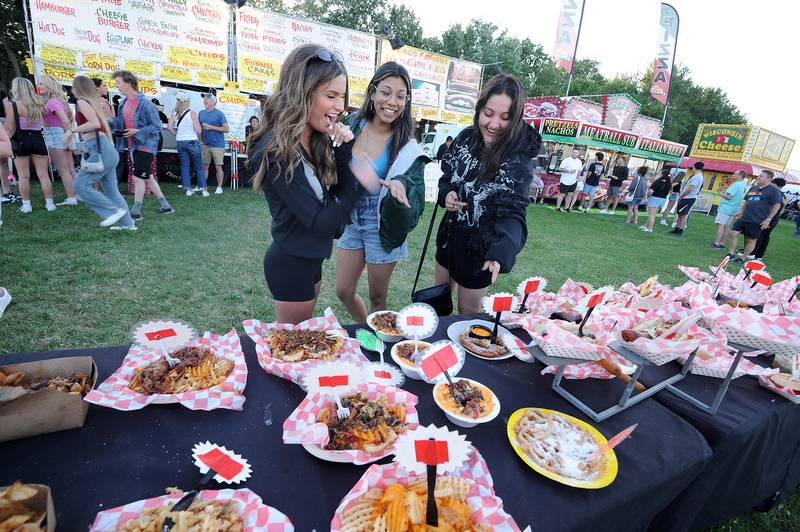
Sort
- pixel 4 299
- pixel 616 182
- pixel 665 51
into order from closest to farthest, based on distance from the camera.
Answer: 1. pixel 4 299
2. pixel 616 182
3. pixel 665 51

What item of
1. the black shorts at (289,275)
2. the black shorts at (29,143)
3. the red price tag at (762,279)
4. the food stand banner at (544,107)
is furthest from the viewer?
the food stand banner at (544,107)

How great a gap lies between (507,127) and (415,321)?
130 cm

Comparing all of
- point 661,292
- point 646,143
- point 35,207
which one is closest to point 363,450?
point 661,292

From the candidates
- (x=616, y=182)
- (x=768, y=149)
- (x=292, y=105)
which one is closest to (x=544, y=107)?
(x=616, y=182)

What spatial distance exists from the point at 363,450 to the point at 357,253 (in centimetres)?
156

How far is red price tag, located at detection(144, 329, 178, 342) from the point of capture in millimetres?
1274

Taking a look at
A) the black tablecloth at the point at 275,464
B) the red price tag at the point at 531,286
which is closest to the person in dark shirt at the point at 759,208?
the red price tag at the point at 531,286

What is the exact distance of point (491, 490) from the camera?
1.00 metres

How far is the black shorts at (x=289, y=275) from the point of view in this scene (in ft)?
6.17

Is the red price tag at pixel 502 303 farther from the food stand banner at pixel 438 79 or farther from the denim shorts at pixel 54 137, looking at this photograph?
the food stand banner at pixel 438 79

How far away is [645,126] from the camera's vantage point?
21.3 metres

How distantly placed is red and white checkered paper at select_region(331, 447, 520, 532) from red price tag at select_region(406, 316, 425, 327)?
644mm

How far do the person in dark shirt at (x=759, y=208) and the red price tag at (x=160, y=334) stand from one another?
32.1 feet

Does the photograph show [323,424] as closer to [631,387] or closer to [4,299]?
[631,387]
